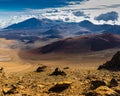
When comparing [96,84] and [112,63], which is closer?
[96,84]

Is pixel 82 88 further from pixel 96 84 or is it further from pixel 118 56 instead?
pixel 118 56

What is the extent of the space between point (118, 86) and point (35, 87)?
7060 millimetres

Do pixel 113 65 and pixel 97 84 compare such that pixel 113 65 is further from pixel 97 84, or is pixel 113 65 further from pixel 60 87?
pixel 60 87

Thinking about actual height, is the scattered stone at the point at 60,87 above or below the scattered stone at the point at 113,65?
above

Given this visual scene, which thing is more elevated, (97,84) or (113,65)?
(97,84)

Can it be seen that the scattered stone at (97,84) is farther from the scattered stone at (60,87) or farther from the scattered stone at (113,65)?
the scattered stone at (113,65)

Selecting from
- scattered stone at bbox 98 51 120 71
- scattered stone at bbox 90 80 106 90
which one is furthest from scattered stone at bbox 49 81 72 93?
scattered stone at bbox 98 51 120 71

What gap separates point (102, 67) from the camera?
4269 cm

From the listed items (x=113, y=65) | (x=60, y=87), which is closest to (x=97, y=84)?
(x=60, y=87)

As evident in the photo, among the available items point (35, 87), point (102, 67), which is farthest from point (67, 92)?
point (102, 67)

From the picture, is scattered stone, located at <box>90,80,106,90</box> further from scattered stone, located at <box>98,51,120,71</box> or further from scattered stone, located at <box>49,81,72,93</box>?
scattered stone, located at <box>98,51,120,71</box>

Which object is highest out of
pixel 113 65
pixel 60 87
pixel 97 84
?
pixel 97 84

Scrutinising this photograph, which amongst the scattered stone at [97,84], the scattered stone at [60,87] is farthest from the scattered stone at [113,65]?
the scattered stone at [60,87]

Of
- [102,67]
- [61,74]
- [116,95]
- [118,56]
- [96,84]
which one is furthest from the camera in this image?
[118,56]
